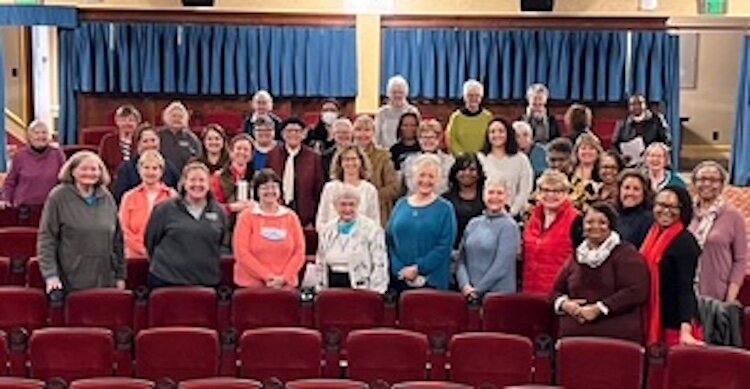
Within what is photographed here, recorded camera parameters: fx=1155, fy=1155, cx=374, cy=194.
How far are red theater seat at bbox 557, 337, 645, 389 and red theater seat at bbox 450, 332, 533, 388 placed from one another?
17cm

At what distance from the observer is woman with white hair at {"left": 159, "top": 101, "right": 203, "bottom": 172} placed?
8172 millimetres

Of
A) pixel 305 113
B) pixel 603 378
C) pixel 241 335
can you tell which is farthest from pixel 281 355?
pixel 305 113

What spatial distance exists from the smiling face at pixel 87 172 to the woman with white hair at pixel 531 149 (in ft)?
9.79

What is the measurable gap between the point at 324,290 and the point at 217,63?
7896 mm

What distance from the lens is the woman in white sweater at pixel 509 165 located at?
734cm

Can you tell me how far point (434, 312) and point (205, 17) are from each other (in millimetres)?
8335

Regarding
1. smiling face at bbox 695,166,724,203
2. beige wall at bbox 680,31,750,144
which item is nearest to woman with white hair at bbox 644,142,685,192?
smiling face at bbox 695,166,724,203

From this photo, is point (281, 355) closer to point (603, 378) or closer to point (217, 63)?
point (603, 378)

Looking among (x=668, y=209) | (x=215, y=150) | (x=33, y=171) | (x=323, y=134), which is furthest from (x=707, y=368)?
(x=33, y=171)

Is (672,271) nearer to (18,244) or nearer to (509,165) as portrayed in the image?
(509,165)

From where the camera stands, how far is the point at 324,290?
→ 614cm

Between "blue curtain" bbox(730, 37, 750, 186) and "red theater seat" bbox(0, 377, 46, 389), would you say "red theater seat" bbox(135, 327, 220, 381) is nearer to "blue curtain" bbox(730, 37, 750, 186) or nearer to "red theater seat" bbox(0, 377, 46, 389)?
"red theater seat" bbox(0, 377, 46, 389)

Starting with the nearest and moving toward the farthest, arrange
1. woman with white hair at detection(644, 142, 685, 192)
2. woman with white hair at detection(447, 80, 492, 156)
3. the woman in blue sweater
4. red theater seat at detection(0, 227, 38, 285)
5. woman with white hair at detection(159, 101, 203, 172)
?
the woman in blue sweater < woman with white hair at detection(644, 142, 685, 192) < red theater seat at detection(0, 227, 38, 285) < woman with white hair at detection(159, 101, 203, 172) < woman with white hair at detection(447, 80, 492, 156)

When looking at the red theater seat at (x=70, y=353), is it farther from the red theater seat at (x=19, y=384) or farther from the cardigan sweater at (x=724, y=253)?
the cardigan sweater at (x=724, y=253)
